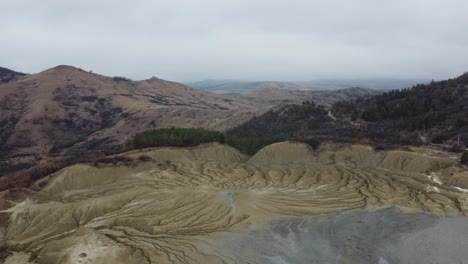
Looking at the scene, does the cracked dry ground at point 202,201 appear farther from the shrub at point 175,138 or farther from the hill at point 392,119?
the hill at point 392,119

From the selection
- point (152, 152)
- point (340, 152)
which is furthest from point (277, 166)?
A: point (152, 152)

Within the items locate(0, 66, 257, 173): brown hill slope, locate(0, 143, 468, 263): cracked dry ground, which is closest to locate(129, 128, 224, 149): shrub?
locate(0, 143, 468, 263): cracked dry ground

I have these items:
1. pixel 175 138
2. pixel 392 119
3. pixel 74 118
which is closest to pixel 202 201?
pixel 175 138

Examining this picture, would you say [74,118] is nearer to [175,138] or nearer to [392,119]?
[175,138]

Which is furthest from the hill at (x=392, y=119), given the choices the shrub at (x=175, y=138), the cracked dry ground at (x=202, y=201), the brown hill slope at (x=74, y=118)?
the brown hill slope at (x=74, y=118)

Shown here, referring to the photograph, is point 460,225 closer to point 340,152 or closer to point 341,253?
point 341,253

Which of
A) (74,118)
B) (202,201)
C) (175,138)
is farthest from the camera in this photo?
(74,118)

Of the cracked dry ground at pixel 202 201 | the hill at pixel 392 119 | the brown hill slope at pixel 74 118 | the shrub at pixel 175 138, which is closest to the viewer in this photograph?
the cracked dry ground at pixel 202 201

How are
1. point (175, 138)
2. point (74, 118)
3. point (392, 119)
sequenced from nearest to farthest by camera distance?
point (175, 138)
point (392, 119)
point (74, 118)
